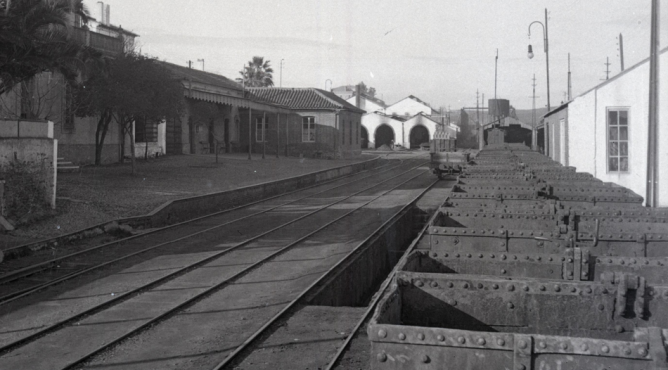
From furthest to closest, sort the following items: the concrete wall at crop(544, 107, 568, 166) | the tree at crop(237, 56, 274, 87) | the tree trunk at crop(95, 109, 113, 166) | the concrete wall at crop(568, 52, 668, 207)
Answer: the tree at crop(237, 56, 274, 87), the concrete wall at crop(544, 107, 568, 166), the tree trunk at crop(95, 109, 113, 166), the concrete wall at crop(568, 52, 668, 207)

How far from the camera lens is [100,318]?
8164 millimetres

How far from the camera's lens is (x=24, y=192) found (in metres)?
14.2

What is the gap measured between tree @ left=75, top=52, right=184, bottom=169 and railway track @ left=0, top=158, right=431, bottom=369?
565 centimetres

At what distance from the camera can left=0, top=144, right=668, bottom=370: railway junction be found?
10.9 feet

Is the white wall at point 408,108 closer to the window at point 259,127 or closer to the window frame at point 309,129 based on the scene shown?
the window frame at point 309,129

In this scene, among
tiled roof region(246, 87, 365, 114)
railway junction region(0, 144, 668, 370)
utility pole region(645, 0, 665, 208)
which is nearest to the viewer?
railway junction region(0, 144, 668, 370)

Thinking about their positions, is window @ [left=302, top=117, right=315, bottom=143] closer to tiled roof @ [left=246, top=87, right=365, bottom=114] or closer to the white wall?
tiled roof @ [left=246, top=87, right=365, bottom=114]

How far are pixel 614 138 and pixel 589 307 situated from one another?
18.1 metres

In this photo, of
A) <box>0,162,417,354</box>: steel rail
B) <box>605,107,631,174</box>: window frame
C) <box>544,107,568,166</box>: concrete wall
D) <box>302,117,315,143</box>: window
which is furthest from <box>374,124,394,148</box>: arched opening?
<box>0,162,417,354</box>: steel rail

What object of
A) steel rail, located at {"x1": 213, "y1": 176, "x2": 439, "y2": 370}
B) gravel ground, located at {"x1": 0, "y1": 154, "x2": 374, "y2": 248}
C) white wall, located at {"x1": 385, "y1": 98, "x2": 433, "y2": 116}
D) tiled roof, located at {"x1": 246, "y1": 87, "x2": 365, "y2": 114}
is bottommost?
steel rail, located at {"x1": 213, "y1": 176, "x2": 439, "y2": 370}

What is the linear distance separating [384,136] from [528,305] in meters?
73.6

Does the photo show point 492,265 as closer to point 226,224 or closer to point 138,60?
point 226,224

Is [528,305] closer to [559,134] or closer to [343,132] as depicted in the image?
[559,134]

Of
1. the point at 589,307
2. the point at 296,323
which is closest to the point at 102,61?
the point at 296,323
